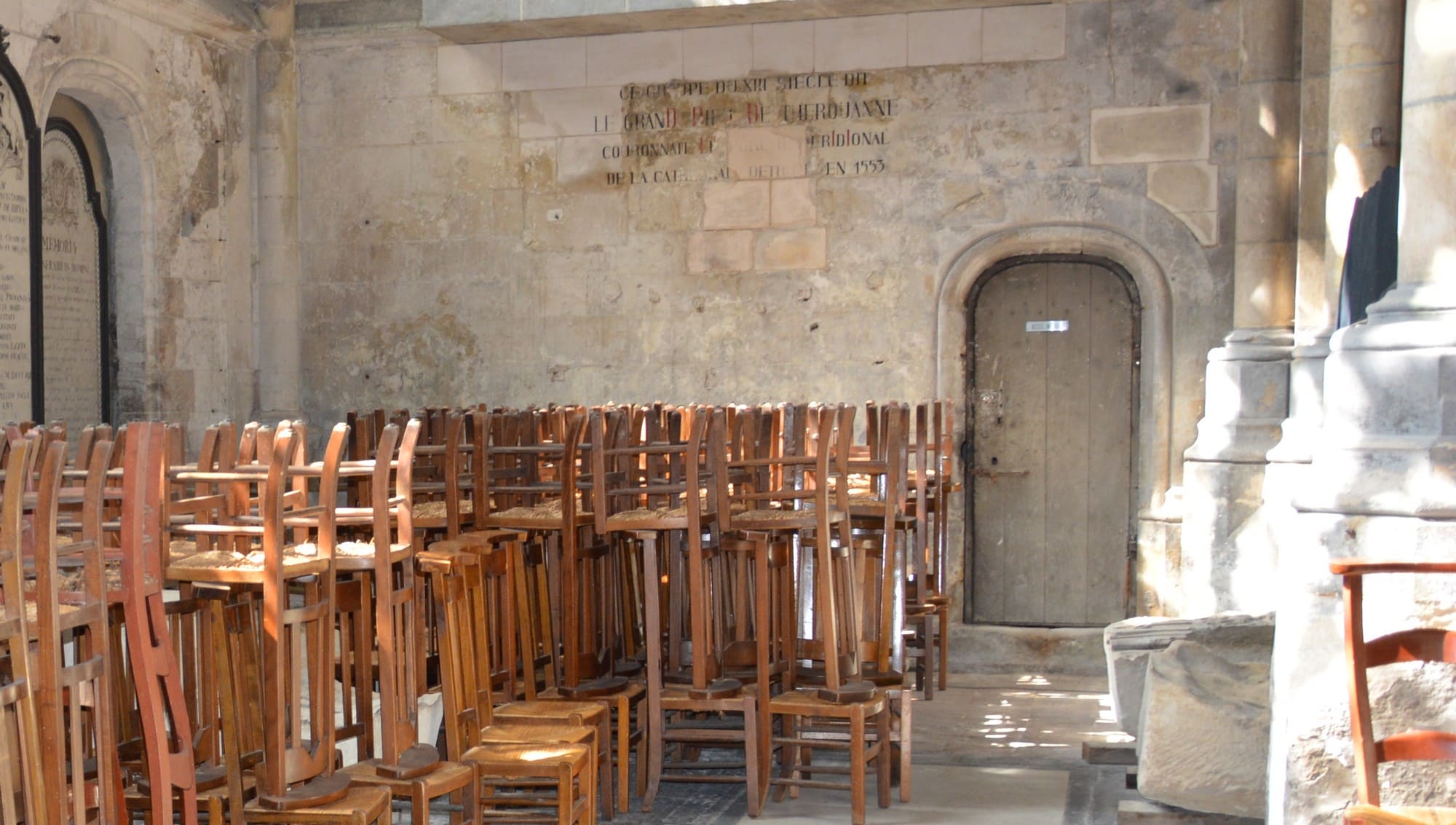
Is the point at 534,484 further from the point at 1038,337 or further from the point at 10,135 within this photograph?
the point at 1038,337

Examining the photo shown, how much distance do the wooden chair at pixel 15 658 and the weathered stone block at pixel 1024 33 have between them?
22.0ft

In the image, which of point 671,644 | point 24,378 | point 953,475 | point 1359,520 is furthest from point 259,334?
point 1359,520

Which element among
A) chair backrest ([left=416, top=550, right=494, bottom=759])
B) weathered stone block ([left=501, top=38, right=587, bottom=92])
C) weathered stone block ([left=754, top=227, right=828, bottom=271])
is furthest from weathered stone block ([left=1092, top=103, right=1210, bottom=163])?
chair backrest ([left=416, top=550, right=494, bottom=759])

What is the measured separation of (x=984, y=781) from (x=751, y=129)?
185 inches

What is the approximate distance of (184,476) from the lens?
3.59 meters

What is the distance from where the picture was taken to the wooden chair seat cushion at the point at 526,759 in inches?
150

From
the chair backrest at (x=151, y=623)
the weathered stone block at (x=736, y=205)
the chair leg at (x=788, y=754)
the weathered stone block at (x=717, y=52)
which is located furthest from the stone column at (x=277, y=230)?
the chair backrest at (x=151, y=623)

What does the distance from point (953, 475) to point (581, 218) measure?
9.21ft

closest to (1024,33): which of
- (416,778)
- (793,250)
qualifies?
(793,250)

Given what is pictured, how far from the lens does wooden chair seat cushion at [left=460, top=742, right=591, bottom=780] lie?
382cm

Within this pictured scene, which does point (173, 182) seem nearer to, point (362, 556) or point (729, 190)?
point (729, 190)

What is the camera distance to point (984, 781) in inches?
211

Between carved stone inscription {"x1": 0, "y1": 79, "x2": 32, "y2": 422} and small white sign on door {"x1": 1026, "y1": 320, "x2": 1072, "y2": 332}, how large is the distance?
561cm

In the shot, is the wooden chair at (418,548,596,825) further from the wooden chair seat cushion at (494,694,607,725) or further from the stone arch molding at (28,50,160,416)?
the stone arch molding at (28,50,160,416)
